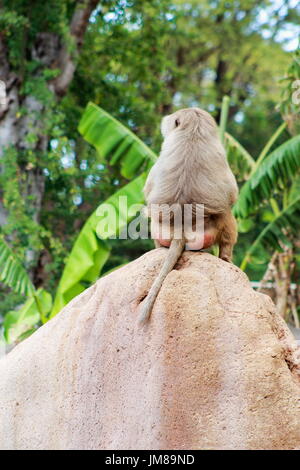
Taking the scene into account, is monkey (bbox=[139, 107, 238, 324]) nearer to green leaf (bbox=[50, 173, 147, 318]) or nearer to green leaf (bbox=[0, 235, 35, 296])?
green leaf (bbox=[50, 173, 147, 318])

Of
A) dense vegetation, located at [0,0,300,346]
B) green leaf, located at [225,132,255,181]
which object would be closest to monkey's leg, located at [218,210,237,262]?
dense vegetation, located at [0,0,300,346]

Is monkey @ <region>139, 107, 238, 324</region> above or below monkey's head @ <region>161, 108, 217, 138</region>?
below

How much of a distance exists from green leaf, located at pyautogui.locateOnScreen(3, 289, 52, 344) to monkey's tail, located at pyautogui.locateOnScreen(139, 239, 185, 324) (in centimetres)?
373

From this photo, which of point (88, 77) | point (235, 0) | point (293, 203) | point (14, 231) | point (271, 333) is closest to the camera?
point (271, 333)

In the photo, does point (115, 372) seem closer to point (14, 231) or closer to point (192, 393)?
point (192, 393)

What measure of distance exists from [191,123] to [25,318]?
413 centimetres

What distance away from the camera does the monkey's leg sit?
14.4 feet

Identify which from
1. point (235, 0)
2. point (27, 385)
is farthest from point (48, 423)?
point (235, 0)

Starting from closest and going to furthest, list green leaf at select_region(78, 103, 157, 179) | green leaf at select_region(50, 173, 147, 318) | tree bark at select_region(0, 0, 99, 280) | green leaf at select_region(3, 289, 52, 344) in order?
1. green leaf at select_region(50, 173, 147, 318)
2. green leaf at select_region(3, 289, 52, 344)
3. green leaf at select_region(78, 103, 157, 179)
4. tree bark at select_region(0, 0, 99, 280)

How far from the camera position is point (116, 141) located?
27.7 feet

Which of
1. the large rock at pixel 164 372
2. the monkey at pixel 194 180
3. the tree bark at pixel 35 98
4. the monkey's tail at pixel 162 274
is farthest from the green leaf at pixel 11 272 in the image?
the monkey's tail at pixel 162 274

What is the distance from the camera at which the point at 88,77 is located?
38.6 feet

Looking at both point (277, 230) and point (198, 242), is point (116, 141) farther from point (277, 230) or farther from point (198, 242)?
point (198, 242)
